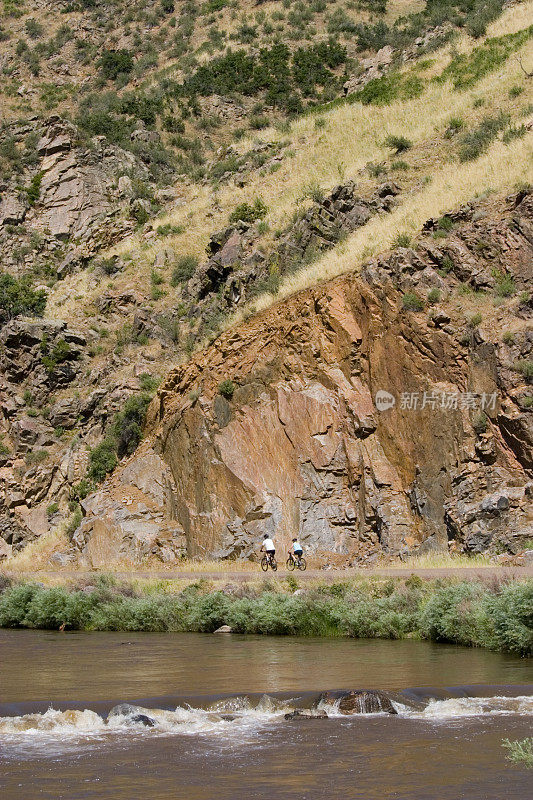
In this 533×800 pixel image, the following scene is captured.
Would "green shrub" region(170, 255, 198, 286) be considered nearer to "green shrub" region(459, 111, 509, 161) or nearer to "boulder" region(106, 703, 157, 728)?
"green shrub" region(459, 111, 509, 161)

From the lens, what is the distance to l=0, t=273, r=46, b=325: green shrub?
146 feet

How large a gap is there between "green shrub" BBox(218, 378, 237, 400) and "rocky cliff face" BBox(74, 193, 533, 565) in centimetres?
4

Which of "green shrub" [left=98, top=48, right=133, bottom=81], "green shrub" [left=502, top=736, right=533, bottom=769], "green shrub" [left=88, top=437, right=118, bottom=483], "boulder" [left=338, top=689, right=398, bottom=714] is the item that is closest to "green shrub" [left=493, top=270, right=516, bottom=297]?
"green shrub" [left=88, top=437, right=118, bottom=483]

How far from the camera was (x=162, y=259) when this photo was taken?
150 feet

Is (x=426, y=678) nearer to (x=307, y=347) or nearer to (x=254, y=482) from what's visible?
(x=254, y=482)

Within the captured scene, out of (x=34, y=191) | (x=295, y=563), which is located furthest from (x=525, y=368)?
(x=34, y=191)

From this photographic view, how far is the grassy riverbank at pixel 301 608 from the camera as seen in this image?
624 inches

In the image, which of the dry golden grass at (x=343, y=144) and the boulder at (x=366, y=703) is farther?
the dry golden grass at (x=343, y=144)

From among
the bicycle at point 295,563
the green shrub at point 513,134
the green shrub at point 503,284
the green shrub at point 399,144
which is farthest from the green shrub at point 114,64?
the bicycle at point 295,563

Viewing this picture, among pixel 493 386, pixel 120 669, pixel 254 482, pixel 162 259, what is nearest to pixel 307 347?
pixel 254 482

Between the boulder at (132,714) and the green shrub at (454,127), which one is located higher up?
the green shrub at (454,127)

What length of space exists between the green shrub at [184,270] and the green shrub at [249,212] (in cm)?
301

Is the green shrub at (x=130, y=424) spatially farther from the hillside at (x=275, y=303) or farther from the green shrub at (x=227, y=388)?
the green shrub at (x=227, y=388)

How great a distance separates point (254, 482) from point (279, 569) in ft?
10.8
